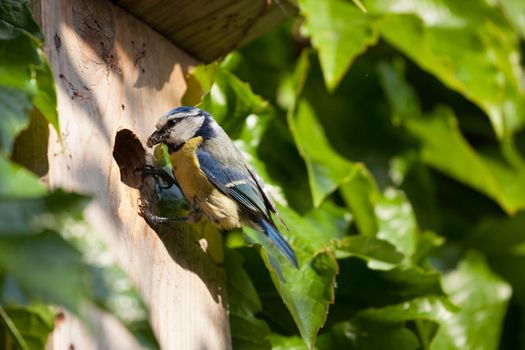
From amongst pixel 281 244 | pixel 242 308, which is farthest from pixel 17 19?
pixel 242 308

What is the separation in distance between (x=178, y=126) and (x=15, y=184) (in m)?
0.90

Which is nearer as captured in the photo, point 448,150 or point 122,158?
point 122,158

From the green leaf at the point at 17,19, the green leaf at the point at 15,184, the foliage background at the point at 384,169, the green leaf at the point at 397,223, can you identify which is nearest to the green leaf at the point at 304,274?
the foliage background at the point at 384,169

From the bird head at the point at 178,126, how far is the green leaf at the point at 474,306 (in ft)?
3.75

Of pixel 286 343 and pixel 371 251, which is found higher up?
pixel 371 251

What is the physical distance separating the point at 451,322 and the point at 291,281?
90 cm

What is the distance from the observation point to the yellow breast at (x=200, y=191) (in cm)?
210

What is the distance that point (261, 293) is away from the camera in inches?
93.0

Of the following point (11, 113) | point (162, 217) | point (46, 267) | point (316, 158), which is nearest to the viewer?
point (46, 267)

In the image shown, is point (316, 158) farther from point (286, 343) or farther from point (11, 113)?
point (11, 113)

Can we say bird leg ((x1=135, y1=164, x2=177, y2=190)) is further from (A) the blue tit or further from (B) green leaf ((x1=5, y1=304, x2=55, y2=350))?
(B) green leaf ((x1=5, y1=304, x2=55, y2=350))

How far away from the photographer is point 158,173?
6.92 ft

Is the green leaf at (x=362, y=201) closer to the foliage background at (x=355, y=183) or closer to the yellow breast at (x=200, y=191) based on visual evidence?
the foliage background at (x=355, y=183)

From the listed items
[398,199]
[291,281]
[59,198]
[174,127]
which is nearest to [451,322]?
[398,199]
